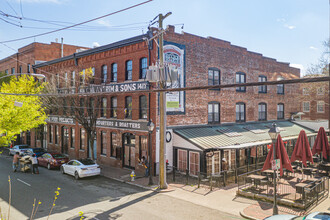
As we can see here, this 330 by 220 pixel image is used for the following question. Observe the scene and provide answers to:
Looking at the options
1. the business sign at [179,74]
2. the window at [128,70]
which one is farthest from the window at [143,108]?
the window at [128,70]

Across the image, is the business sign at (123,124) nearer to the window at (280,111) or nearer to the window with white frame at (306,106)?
the window at (280,111)

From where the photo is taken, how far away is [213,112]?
984 inches

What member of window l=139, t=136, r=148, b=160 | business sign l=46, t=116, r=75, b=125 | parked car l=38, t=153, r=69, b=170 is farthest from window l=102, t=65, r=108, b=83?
parked car l=38, t=153, r=69, b=170

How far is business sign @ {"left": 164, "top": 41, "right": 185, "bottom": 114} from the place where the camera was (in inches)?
823

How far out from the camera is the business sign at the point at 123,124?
21.4 metres

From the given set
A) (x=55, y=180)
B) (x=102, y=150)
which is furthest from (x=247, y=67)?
(x=55, y=180)

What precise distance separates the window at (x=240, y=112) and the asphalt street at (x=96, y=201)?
14.8 meters

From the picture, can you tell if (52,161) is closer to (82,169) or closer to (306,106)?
(82,169)

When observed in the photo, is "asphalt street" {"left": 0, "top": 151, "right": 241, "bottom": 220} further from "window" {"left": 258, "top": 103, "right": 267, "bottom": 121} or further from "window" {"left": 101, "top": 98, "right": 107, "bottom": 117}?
"window" {"left": 258, "top": 103, "right": 267, "bottom": 121}

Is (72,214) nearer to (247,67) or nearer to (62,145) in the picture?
(62,145)

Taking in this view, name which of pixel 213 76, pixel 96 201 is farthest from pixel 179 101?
pixel 96 201

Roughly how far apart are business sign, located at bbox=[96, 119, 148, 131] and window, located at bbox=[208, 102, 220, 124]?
268 inches

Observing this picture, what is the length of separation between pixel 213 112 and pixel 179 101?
15.7ft

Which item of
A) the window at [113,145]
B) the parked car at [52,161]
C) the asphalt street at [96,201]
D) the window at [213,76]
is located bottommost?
the asphalt street at [96,201]
